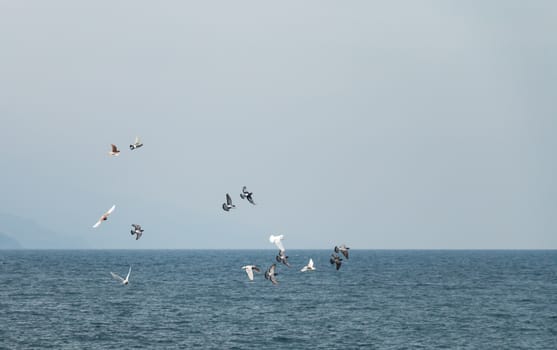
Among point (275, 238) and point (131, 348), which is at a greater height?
point (275, 238)

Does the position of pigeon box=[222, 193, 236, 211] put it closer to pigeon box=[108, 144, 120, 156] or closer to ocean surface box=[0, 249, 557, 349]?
pigeon box=[108, 144, 120, 156]

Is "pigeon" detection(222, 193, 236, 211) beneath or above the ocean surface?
above

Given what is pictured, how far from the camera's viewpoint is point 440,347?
72625mm

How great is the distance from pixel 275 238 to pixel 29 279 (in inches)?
5238

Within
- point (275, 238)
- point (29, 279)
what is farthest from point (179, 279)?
point (275, 238)

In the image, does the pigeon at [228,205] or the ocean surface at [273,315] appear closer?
the pigeon at [228,205]

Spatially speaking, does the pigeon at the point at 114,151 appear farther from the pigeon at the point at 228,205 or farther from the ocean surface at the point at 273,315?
the ocean surface at the point at 273,315

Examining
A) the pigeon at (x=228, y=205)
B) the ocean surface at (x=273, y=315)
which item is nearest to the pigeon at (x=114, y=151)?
the pigeon at (x=228, y=205)

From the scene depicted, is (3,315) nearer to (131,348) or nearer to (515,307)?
(131,348)

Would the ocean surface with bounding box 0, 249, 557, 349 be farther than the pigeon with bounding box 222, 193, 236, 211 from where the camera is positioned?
Yes

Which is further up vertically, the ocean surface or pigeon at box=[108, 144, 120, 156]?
pigeon at box=[108, 144, 120, 156]

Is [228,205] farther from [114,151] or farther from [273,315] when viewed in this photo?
[273,315]

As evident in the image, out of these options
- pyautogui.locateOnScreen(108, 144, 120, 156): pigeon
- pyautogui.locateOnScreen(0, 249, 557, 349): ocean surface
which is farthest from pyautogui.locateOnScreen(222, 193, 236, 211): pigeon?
pyautogui.locateOnScreen(0, 249, 557, 349): ocean surface

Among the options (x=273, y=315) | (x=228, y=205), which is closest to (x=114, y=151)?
(x=228, y=205)
